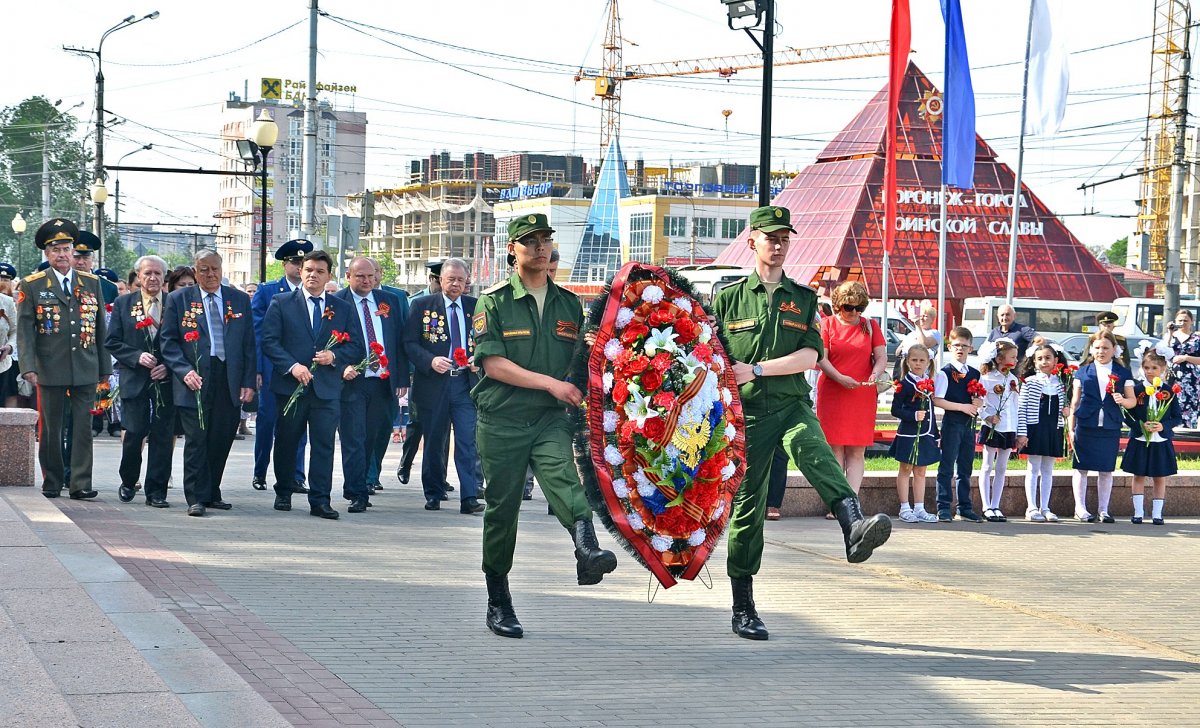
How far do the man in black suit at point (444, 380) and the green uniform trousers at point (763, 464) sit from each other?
4641mm

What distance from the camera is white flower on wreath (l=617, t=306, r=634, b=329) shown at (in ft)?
23.2

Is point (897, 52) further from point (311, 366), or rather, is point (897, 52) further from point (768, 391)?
point (768, 391)

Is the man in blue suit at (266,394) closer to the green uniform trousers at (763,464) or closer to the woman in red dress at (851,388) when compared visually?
the woman in red dress at (851,388)

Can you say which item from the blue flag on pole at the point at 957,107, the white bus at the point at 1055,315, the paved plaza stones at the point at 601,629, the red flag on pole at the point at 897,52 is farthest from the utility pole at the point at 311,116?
the white bus at the point at 1055,315

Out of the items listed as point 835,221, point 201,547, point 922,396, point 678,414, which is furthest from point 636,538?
point 835,221

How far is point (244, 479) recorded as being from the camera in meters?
14.0

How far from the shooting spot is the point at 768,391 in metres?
7.43

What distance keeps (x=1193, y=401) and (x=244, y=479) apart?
1463 cm

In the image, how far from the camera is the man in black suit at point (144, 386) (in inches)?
449

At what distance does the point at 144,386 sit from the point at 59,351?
26.8 inches

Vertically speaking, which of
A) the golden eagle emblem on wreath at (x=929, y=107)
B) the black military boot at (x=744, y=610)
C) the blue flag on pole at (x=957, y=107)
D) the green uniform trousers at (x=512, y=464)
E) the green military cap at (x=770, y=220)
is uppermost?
the golden eagle emblem on wreath at (x=929, y=107)

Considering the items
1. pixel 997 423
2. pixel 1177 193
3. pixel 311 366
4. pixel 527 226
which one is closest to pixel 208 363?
pixel 311 366

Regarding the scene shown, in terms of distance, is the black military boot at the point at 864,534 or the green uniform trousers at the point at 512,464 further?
the green uniform trousers at the point at 512,464

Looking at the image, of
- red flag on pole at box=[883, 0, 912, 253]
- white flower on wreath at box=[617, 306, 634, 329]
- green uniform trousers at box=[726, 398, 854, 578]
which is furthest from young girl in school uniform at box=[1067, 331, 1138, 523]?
white flower on wreath at box=[617, 306, 634, 329]
